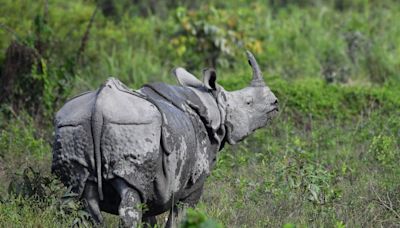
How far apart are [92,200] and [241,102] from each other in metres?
1.75

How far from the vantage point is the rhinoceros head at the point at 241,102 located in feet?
22.8

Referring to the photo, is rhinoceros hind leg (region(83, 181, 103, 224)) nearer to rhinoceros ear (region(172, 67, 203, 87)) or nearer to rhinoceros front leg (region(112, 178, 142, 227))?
rhinoceros front leg (region(112, 178, 142, 227))

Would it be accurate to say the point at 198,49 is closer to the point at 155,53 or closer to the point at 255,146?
the point at 155,53

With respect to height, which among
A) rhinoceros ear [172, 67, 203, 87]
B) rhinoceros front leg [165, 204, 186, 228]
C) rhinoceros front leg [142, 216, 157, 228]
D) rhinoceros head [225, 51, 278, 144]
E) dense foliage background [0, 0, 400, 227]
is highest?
rhinoceros ear [172, 67, 203, 87]

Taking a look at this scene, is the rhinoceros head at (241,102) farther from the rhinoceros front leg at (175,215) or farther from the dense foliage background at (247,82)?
the rhinoceros front leg at (175,215)

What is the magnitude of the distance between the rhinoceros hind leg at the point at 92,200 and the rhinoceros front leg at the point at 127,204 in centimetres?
13

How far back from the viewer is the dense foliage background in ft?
23.7

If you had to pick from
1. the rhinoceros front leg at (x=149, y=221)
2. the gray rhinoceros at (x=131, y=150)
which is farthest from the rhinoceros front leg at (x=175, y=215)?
the rhinoceros front leg at (x=149, y=221)

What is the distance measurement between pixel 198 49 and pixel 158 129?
746 cm

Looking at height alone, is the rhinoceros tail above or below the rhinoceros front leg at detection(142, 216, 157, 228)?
above

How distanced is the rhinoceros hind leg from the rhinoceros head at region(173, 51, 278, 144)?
4.65 feet

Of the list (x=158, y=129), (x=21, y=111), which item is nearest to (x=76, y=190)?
(x=158, y=129)

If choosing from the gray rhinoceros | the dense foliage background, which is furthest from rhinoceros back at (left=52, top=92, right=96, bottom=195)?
the dense foliage background

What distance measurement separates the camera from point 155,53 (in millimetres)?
13852
